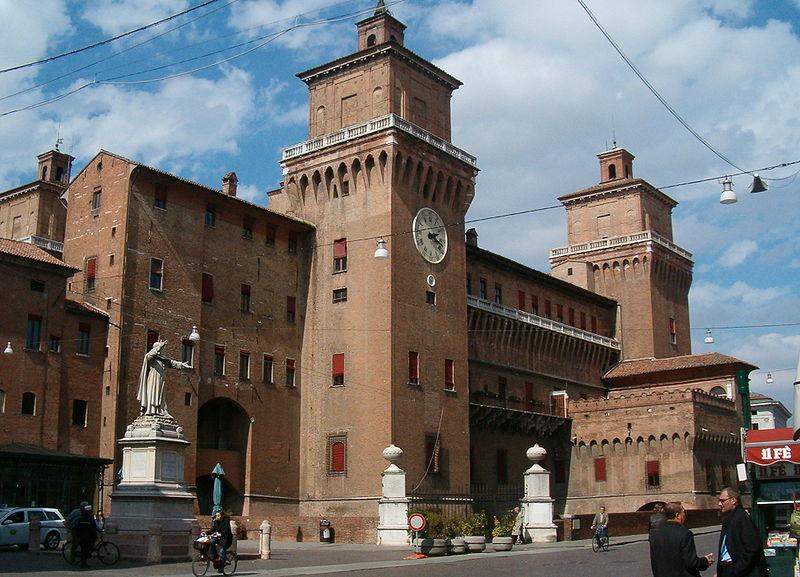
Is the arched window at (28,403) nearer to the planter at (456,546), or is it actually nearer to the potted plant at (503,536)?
the planter at (456,546)

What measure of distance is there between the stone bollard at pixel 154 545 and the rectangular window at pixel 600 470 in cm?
3988

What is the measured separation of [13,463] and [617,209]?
47475 mm

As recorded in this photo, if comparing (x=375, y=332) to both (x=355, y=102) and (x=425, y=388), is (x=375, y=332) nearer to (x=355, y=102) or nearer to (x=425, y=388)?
(x=425, y=388)

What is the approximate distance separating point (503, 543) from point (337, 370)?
598 inches

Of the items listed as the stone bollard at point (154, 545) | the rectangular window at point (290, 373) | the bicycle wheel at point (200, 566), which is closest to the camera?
the bicycle wheel at point (200, 566)

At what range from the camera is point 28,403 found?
37.7 meters

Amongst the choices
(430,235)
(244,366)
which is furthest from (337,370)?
(430,235)

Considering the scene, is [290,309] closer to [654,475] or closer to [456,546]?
[456,546]

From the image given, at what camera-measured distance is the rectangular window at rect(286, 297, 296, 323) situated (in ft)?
155

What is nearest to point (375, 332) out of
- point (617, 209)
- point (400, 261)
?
point (400, 261)

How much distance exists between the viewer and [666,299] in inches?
2744

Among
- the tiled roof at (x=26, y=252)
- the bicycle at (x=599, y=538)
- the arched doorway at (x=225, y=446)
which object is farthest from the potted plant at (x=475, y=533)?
the tiled roof at (x=26, y=252)

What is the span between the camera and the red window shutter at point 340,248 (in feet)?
154

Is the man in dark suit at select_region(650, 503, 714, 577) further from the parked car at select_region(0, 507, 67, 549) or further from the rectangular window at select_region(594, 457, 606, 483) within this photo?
the rectangular window at select_region(594, 457, 606, 483)
